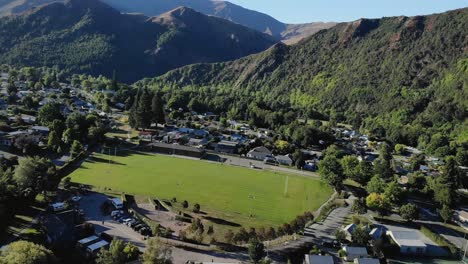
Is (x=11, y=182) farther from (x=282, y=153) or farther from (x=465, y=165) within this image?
(x=465, y=165)

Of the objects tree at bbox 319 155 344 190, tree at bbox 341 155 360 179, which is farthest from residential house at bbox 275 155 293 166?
tree at bbox 319 155 344 190

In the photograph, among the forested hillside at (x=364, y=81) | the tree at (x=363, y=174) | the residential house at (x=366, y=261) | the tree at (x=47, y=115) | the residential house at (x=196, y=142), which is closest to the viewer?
the residential house at (x=366, y=261)

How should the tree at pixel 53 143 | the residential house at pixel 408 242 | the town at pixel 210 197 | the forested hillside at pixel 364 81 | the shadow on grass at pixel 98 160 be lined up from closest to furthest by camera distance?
the town at pixel 210 197
the residential house at pixel 408 242
the shadow on grass at pixel 98 160
the tree at pixel 53 143
the forested hillside at pixel 364 81

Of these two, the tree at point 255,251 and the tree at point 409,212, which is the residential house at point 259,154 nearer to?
the tree at point 409,212

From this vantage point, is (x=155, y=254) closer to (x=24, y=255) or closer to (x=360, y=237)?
(x=24, y=255)

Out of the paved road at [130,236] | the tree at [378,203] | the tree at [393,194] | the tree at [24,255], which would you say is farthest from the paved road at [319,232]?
the tree at [24,255]

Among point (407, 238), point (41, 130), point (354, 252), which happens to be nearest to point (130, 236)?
point (354, 252)

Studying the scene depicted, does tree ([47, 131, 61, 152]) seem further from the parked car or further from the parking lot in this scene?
the parked car
